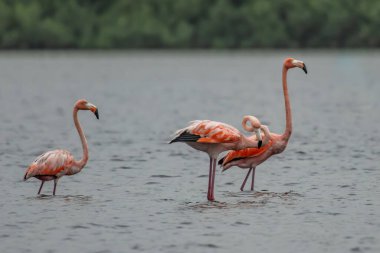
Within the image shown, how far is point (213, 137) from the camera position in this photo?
54.0 feet

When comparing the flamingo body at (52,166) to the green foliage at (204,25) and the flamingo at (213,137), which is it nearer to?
the flamingo at (213,137)

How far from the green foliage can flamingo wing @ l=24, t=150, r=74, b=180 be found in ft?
391

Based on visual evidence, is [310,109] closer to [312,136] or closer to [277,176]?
[312,136]

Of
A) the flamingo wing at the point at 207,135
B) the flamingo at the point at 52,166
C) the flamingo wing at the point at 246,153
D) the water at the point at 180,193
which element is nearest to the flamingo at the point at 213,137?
the flamingo wing at the point at 207,135

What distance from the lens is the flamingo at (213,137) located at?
16438 millimetres

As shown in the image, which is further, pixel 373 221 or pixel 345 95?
pixel 345 95

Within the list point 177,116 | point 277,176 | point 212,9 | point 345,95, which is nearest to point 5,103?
point 177,116

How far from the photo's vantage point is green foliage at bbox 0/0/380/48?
13588 cm

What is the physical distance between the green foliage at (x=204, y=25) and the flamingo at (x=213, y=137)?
119 m

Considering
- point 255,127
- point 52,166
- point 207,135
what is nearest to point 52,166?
point 52,166

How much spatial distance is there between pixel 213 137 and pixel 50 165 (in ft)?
8.74

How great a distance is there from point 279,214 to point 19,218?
3.76 metres

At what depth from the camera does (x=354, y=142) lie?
86.3 feet

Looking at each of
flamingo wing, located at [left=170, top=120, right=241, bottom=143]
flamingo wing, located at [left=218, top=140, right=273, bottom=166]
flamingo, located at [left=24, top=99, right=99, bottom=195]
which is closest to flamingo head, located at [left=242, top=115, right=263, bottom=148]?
flamingo wing, located at [left=170, top=120, right=241, bottom=143]
